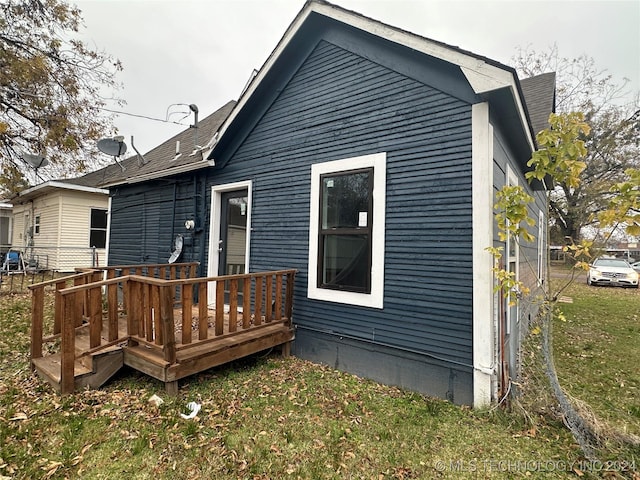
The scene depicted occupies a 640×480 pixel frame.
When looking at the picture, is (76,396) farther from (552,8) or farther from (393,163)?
(552,8)

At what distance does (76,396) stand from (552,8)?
13.6 metres

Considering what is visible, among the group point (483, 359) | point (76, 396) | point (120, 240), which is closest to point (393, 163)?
point (483, 359)

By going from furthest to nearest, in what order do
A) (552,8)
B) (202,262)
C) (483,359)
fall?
(552,8), (202,262), (483,359)

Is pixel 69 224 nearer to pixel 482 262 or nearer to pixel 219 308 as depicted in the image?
pixel 219 308

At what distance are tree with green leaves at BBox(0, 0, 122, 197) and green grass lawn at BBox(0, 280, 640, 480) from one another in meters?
10.5

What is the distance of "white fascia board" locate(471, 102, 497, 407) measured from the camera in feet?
10.3

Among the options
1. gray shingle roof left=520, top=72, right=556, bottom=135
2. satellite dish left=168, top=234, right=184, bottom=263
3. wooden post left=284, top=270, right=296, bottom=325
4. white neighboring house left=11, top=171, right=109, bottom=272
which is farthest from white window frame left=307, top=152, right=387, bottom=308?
white neighboring house left=11, top=171, right=109, bottom=272

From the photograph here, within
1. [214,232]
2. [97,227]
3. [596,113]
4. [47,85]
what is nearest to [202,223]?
[214,232]

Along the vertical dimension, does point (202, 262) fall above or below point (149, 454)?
above

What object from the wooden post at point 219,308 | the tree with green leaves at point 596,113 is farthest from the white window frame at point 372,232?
the tree with green leaves at point 596,113

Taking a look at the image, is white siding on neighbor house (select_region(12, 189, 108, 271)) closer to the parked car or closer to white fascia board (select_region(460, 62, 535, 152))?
white fascia board (select_region(460, 62, 535, 152))

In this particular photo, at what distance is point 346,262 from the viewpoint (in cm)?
421

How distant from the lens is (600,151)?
1902cm

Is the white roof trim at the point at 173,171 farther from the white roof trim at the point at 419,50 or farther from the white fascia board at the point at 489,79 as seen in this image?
the white fascia board at the point at 489,79
